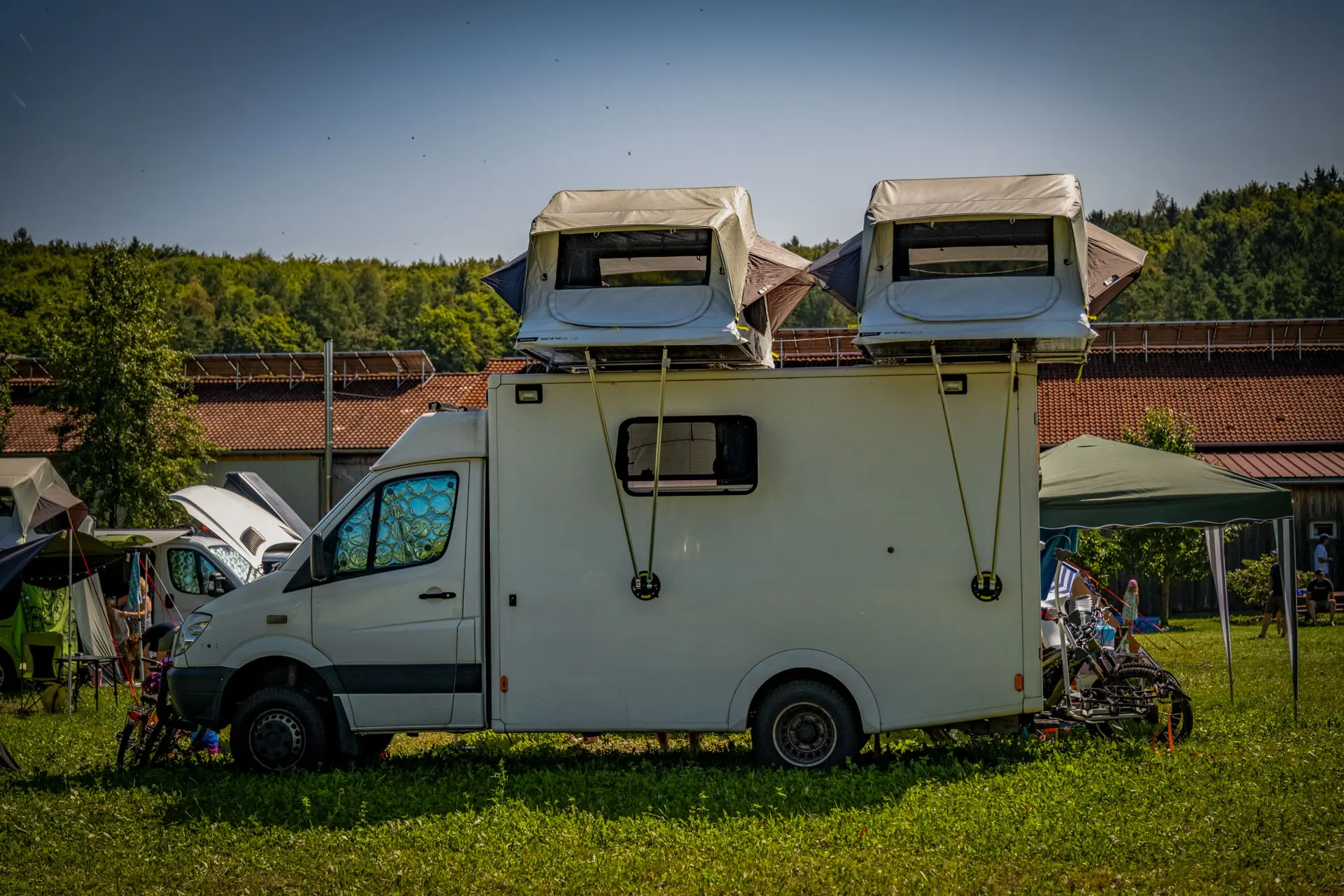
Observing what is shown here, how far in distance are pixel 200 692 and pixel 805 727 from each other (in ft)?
14.7

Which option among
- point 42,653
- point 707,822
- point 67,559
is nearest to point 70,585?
point 67,559

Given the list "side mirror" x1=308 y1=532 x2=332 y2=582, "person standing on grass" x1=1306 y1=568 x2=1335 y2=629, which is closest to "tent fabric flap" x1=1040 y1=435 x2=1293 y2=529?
"side mirror" x1=308 y1=532 x2=332 y2=582

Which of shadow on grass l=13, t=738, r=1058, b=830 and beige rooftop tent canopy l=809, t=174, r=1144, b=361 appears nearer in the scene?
shadow on grass l=13, t=738, r=1058, b=830

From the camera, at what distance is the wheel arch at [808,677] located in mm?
8914

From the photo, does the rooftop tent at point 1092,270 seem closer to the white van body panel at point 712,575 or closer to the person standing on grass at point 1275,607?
the white van body panel at point 712,575

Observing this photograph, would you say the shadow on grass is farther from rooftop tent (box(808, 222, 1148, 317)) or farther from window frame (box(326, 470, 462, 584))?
rooftop tent (box(808, 222, 1148, 317))

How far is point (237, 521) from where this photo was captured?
20.5 metres

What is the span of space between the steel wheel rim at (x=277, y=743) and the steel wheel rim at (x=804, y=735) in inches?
138

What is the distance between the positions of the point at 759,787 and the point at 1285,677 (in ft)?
31.7

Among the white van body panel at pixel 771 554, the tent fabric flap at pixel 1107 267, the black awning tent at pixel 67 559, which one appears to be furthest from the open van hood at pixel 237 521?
the tent fabric flap at pixel 1107 267

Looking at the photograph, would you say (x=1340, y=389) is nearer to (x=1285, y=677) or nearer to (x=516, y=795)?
(x=1285, y=677)

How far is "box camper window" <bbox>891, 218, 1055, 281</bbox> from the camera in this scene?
8.65m

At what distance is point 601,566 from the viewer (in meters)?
9.18

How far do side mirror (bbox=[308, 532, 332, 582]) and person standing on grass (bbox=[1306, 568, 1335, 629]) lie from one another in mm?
21163
